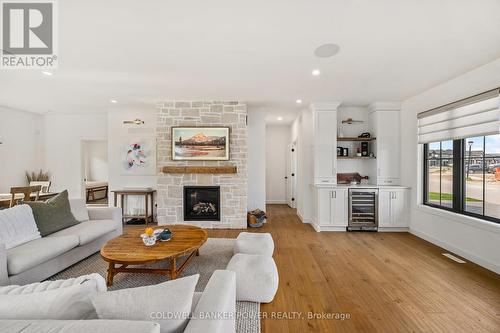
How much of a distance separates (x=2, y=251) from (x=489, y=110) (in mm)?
5676

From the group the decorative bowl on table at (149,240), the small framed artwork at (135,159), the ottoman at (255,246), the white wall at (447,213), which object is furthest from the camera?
the small framed artwork at (135,159)

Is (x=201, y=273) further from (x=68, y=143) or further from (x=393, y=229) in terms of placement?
(x=68, y=143)

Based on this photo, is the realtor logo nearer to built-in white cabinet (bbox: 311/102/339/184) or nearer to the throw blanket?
the throw blanket

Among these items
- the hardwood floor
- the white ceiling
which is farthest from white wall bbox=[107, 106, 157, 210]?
the hardwood floor

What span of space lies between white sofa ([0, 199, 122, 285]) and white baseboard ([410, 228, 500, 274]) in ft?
17.1

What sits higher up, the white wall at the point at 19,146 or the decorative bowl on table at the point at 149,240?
the white wall at the point at 19,146

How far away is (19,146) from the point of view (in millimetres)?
5355

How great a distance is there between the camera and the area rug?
6.16 feet

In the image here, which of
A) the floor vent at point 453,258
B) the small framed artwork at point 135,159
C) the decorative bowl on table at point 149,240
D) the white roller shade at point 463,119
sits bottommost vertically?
the floor vent at point 453,258

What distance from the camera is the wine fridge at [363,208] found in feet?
14.5

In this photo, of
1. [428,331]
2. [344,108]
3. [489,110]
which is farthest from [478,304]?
[344,108]

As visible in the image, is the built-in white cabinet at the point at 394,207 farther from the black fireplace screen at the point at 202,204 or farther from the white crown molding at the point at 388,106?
the black fireplace screen at the point at 202,204

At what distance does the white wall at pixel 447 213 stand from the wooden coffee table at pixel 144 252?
3.68 metres

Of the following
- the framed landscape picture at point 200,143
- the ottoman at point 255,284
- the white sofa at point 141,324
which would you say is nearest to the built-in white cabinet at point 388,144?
the framed landscape picture at point 200,143
